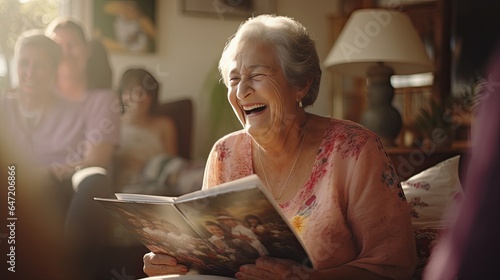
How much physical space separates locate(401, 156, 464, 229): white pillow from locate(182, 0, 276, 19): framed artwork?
11.9 feet

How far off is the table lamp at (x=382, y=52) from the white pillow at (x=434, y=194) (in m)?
1.08

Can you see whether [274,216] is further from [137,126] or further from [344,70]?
[137,126]

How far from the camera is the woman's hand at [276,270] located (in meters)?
1.09

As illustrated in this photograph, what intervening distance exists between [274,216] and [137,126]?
376 cm

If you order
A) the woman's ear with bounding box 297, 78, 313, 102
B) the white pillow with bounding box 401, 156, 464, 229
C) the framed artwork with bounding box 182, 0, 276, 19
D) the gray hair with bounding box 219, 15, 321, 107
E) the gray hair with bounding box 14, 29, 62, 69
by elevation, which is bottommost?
the white pillow with bounding box 401, 156, 464, 229

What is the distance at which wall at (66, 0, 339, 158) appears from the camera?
16.5ft

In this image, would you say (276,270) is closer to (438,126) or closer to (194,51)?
(438,126)

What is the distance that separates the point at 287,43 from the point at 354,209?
0.37 metres

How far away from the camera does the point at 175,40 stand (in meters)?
5.15

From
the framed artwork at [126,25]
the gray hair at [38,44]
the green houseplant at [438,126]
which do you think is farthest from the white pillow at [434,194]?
the framed artwork at [126,25]

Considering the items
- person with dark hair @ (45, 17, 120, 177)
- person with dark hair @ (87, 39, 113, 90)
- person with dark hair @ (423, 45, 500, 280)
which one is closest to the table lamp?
person with dark hair @ (45, 17, 120, 177)

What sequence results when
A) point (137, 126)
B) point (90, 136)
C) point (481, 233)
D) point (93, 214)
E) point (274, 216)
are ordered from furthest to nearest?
point (137, 126) < point (90, 136) < point (93, 214) < point (274, 216) < point (481, 233)

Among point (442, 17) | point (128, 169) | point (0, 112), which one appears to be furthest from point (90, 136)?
point (442, 17)

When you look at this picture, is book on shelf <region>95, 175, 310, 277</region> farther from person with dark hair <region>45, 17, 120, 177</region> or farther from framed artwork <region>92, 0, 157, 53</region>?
framed artwork <region>92, 0, 157, 53</region>
